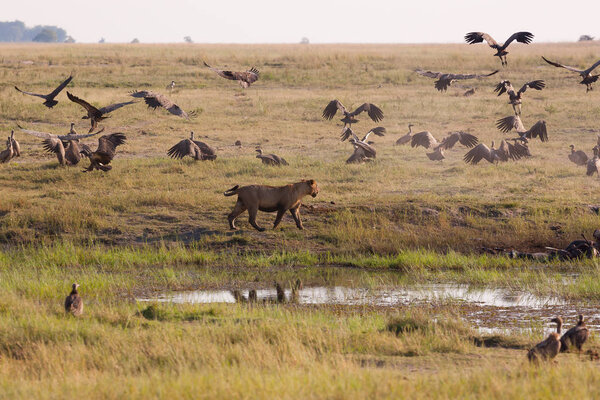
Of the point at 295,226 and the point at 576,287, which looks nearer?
the point at 576,287

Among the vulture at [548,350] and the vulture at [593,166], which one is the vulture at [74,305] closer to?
the vulture at [548,350]

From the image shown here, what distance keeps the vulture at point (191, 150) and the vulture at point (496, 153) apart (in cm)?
557

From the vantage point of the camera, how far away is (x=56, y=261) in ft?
40.2

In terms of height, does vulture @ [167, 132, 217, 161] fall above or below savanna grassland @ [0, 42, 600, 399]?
above

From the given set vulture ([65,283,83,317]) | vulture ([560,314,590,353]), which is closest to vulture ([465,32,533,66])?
vulture ([560,314,590,353])

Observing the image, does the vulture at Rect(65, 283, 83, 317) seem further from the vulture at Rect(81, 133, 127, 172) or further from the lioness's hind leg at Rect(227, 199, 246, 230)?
the vulture at Rect(81, 133, 127, 172)

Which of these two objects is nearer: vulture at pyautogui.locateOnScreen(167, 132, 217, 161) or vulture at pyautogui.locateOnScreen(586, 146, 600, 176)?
vulture at pyautogui.locateOnScreen(167, 132, 217, 161)

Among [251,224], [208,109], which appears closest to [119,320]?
[251,224]

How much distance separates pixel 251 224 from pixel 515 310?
517cm

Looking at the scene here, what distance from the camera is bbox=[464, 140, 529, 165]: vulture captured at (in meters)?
17.8

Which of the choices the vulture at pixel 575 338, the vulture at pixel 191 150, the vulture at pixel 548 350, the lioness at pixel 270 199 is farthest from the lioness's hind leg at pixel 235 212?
the vulture at pixel 548 350

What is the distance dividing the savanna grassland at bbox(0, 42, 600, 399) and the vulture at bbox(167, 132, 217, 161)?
22 cm

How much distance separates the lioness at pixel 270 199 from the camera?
13391 millimetres

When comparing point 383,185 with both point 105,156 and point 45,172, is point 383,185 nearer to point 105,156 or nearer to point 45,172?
point 105,156
